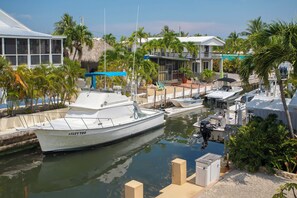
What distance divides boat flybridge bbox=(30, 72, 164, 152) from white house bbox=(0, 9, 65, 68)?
7.10m

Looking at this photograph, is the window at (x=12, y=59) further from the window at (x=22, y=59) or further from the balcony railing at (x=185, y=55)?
the balcony railing at (x=185, y=55)

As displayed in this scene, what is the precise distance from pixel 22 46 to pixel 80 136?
11.2 m

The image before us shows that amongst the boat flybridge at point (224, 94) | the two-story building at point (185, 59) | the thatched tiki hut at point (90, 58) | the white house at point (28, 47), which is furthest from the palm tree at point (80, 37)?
the boat flybridge at point (224, 94)

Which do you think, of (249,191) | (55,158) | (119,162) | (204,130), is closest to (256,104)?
(204,130)

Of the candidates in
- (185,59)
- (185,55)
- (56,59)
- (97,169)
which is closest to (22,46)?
(56,59)

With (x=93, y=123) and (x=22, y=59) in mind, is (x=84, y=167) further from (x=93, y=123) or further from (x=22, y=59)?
(x=22, y=59)

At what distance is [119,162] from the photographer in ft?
61.4

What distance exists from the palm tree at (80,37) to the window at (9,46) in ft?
48.1

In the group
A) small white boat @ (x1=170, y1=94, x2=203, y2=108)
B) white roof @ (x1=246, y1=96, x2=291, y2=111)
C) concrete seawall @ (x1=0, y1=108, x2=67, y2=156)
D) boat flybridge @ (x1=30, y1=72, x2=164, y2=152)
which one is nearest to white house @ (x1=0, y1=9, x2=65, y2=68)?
concrete seawall @ (x1=0, y1=108, x2=67, y2=156)

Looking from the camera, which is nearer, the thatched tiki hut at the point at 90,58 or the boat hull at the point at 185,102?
the boat hull at the point at 185,102

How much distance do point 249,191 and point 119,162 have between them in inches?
359

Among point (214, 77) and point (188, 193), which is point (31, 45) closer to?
point (188, 193)

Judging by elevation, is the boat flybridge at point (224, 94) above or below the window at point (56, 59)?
below

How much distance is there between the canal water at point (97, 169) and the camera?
48.8 ft
